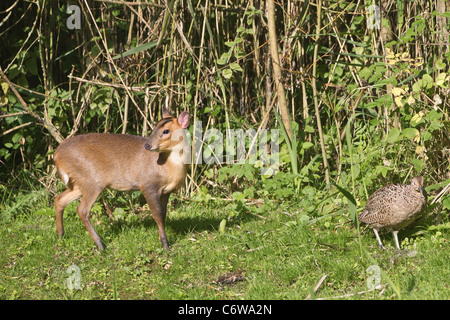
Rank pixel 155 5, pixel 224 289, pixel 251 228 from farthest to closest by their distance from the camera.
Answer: pixel 155 5, pixel 251 228, pixel 224 289

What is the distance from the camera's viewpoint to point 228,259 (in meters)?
5.25

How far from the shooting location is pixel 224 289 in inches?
186

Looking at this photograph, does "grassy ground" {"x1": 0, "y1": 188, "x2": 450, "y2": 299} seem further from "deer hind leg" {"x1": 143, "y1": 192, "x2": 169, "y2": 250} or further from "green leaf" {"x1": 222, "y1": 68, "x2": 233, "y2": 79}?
"green leaf" {"x1": 222, "y1": 68, "x2": 233, "y2": 79}

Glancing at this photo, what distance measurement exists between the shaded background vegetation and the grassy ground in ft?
1.96

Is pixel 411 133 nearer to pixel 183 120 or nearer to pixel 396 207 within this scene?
pixel 396 207

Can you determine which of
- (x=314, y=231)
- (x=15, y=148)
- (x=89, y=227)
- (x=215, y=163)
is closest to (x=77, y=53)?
(x=15, y=148)

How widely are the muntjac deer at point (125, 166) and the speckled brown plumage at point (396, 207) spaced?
179 cm

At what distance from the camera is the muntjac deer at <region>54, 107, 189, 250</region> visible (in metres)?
5.46

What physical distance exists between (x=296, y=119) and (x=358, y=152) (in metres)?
1.23

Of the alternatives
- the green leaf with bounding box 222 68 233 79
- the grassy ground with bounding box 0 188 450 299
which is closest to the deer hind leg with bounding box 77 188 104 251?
the grassy ground with bounding box 0 188 450 299

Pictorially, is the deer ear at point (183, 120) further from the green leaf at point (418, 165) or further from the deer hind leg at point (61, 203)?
the green leaf at point (418, 165)

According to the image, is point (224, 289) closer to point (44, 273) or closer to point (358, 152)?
point (44, 273)

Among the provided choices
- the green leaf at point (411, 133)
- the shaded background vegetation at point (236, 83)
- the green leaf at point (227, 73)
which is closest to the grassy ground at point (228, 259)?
the shaded background vegetation at point (236, 83)

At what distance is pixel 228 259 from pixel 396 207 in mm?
1526
